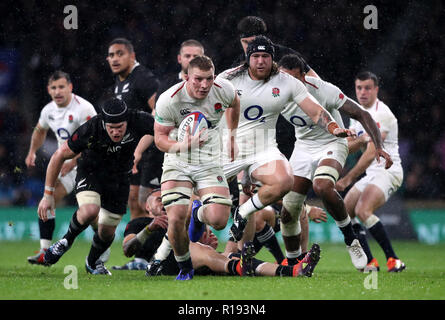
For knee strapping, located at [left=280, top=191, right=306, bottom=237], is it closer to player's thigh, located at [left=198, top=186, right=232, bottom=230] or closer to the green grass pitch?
the green grass pitch

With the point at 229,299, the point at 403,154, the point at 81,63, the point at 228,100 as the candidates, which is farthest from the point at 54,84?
the point at 403,154

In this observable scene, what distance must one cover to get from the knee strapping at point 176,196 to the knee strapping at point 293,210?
147 cm

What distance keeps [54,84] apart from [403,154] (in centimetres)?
719

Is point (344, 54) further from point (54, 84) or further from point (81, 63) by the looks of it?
point (54, 84)

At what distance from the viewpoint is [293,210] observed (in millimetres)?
7012

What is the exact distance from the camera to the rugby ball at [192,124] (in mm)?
5730

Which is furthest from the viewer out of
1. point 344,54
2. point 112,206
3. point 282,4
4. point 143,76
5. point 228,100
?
point 282,4

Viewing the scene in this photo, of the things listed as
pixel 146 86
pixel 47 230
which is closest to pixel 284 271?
pixel 47 230

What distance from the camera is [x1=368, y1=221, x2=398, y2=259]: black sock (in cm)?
797

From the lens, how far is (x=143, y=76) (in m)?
8.54

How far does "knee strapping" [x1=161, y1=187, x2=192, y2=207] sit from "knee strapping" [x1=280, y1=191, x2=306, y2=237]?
147cm

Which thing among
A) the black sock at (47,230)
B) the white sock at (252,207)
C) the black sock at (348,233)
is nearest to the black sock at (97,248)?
the black sock at (47,230)

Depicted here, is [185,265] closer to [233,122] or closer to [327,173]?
[233,122]

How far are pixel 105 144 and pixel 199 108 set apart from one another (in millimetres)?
1190
